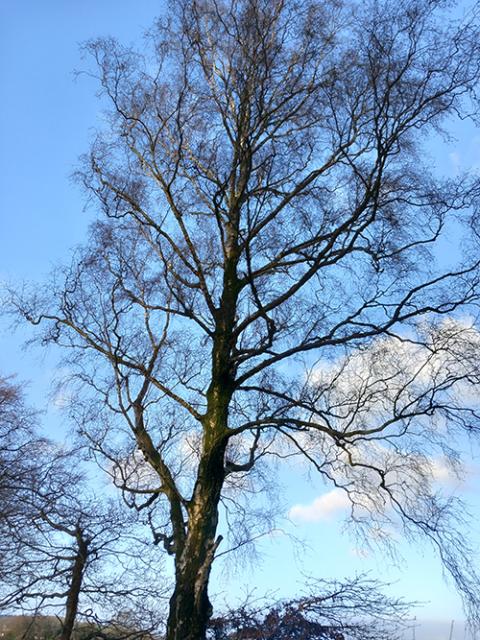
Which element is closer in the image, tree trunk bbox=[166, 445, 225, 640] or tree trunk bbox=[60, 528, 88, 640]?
tree trunk bbox=[166, 445, 225, 640]

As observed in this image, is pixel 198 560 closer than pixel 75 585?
Yes

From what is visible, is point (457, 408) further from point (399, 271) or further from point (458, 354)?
point (399, 271)

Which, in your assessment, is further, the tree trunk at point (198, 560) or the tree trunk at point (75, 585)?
the tree trunk at point (75, 585)

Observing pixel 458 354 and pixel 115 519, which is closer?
pixel 458 354

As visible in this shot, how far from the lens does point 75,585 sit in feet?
37.3

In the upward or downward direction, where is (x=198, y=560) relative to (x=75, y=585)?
downward

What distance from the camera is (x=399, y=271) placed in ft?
34.0

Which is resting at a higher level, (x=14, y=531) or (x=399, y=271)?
(x=399, y=271)

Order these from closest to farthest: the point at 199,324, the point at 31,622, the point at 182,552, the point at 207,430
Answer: the point at 182,552, the point at 207,430, the point at 199,324, the point at 31,622

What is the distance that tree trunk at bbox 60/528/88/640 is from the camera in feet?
36.1

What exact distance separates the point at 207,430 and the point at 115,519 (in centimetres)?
353

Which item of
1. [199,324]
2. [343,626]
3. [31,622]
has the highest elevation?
[199,324]

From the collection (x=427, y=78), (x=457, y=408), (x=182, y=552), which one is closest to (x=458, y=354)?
(x=457, y=408)

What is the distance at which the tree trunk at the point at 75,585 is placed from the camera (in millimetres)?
10992
